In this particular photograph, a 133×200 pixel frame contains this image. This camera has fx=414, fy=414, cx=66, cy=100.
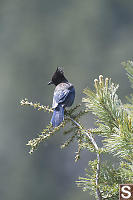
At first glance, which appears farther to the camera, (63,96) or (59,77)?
(59,77)

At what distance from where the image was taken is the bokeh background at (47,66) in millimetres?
32500

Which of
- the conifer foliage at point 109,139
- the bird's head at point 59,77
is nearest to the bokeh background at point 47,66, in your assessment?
the bird's head at point 59,77

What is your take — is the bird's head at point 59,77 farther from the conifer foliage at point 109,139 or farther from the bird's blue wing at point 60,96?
the conifer foliage at point 109,139

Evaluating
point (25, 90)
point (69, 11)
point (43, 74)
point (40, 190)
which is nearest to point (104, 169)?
point (40, 190)

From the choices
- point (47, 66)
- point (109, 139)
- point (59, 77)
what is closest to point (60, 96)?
point (59, 77)

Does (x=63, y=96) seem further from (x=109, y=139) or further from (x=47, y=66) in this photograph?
(x=47, y=66)

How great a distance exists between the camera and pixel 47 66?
38.6 meters

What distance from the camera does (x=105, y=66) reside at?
35.8 meters

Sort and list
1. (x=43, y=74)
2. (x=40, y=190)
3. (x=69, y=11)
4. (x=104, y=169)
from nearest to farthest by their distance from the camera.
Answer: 1. (x=104, y=169)
2. (x=40, y=190)
3. (x=43, y=74)
4. (x=69, y=11)

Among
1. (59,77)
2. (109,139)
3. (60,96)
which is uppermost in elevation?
(59,77)

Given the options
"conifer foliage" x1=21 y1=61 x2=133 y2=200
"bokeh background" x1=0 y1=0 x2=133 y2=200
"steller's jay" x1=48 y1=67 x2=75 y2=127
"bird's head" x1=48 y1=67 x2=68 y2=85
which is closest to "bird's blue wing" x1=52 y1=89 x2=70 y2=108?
"steller's jay" x1=48 y1=67 x2=75 y2=127

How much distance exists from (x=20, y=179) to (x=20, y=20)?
63.6ft

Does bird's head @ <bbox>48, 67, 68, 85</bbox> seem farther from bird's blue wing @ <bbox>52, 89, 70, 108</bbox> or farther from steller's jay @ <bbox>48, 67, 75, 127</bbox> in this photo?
bird's blue wing @ <bbox>52, 89, 70, 108</bbox>

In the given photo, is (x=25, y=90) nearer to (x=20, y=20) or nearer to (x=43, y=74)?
(x=43, y=74)
